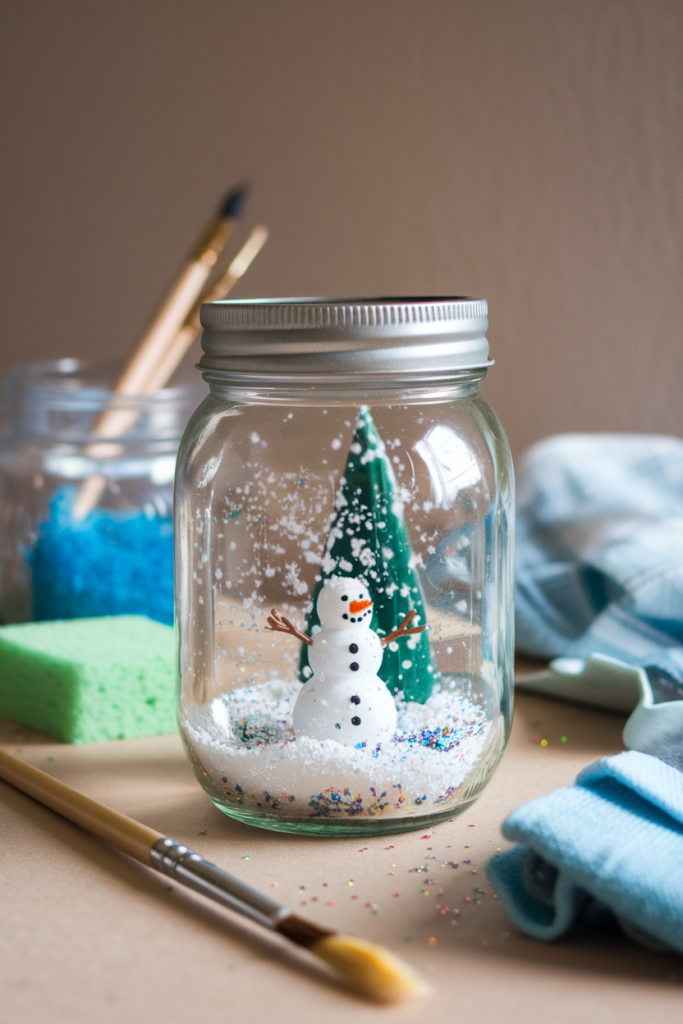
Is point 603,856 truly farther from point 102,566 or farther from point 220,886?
point 102,566

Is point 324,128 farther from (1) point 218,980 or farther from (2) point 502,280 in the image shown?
(1) point 218,980

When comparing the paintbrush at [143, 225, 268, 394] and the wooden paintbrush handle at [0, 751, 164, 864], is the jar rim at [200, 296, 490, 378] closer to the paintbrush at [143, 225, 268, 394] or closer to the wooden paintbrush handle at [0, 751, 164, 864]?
the wooden paintbrush handle at [0, 751, 164, 864]

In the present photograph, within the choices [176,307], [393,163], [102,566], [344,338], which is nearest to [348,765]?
[344,338]

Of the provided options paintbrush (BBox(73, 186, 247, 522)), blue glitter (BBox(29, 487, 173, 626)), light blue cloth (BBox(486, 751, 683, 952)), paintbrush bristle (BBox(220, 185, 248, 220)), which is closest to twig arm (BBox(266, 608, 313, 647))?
light blue cloth (BBox(486, 751, 683, 952))

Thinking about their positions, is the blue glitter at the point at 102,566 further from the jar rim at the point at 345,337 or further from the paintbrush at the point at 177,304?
the jar rim at the point at 345,337

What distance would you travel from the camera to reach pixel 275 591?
0.44 metres

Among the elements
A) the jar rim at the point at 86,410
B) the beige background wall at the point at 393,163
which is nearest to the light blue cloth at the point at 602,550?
the beige background wall at the point at 393,163

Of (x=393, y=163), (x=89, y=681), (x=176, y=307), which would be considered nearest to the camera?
(x=89, y=681)

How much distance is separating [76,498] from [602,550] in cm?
34

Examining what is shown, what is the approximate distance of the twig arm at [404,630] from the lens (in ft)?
1.43

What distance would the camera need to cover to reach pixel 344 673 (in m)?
0.43

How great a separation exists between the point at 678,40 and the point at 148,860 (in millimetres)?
742

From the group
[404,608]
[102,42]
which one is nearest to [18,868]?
[404,608]

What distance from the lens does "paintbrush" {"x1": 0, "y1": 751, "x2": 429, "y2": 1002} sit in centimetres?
30
